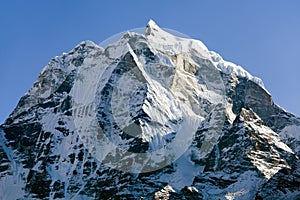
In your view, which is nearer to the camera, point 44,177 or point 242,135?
point 242,135

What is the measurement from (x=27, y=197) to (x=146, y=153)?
2771 centimetres

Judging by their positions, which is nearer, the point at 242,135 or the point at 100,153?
the point at 242,135

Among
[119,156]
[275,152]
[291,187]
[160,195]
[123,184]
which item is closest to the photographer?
[291,187]

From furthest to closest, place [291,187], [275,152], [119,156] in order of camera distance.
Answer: [119,156]
[275,152]
[291,187]

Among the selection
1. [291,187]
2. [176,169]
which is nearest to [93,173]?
[176,169]

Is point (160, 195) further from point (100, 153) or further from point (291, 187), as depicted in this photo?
point (100, 153)

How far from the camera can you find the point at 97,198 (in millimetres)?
180875

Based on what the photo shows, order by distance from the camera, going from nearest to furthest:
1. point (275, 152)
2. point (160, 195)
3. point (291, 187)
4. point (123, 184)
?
point (291, 187), point (160, 195), point (275, 152), point (123, 184)

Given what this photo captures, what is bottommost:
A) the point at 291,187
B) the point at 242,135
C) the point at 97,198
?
the point at 291,187

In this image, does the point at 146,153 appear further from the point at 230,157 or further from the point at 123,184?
the point at 230,157

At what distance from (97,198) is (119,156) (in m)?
13.8

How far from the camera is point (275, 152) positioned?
552ft

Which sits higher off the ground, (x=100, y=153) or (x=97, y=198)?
(x=100, y=153)

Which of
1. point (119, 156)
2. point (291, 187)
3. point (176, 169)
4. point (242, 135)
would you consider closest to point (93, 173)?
point (119, 156)
